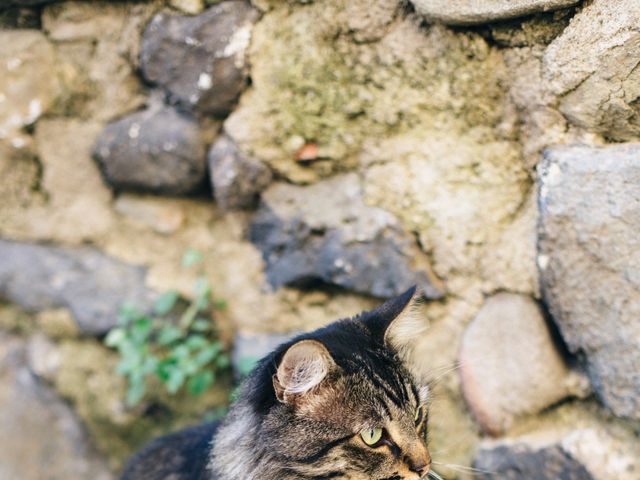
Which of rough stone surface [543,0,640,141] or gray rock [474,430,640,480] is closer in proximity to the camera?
rough stone surface [543,0,640,141]

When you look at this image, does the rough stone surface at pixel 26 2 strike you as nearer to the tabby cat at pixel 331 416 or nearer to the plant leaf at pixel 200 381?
the plant leaf at pixel 200 381

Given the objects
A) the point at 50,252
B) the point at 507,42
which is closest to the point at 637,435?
the point at 507,42

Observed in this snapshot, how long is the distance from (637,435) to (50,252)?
7.74ft

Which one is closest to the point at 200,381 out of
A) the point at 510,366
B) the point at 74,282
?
the point at 74,282

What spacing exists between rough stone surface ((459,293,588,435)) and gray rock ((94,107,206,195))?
49.3 inches

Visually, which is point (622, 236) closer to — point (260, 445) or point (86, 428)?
point (260, 445)

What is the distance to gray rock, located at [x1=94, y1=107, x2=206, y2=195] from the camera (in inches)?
99.3

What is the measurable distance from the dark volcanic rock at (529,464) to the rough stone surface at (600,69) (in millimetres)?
983

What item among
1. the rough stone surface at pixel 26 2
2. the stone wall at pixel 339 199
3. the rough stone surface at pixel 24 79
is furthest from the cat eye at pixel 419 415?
the rough stone surface at pixel 26 2

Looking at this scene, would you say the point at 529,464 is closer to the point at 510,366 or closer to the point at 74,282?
the point at 510,366

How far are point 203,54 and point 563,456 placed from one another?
1851mm

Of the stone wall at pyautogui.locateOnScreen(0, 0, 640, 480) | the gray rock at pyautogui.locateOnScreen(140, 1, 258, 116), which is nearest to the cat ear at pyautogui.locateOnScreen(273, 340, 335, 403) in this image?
the stone wall at pyautogui.locateOnScreen(0, 0, 640, 480)

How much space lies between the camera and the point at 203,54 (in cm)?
239

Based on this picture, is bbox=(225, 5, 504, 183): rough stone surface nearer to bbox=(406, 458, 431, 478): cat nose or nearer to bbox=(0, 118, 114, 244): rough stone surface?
bbox=(0, 118, 114, 244): rough stone surface
